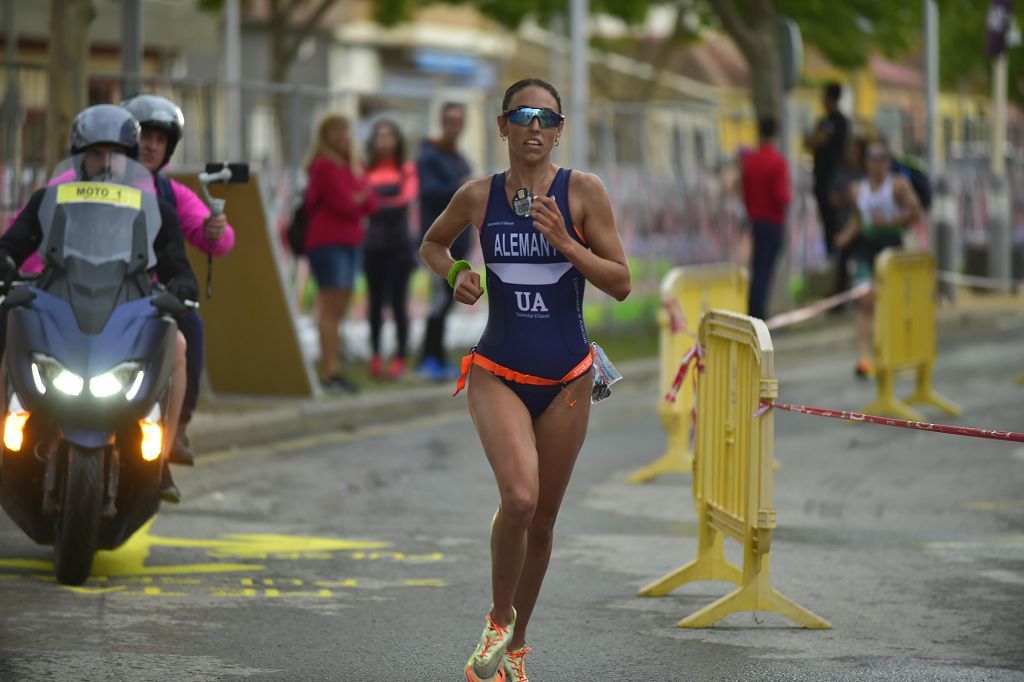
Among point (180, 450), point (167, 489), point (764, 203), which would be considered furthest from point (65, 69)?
point (764, 203)

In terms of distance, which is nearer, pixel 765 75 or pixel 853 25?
pixel 765 75

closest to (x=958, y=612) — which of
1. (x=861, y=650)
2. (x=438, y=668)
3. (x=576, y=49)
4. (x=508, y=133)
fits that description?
(x=861, y=650)

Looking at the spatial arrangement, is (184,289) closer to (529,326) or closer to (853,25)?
(529,326)

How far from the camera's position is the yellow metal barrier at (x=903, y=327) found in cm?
1319

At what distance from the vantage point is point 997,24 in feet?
78.4

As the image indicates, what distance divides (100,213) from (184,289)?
43 centimetres

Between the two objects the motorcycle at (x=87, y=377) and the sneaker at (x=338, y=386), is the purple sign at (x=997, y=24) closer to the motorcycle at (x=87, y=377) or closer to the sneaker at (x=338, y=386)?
the sneaker at (x=338, y=386)

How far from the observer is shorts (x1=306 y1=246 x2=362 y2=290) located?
13820 mm

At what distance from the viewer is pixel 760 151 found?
1784cm

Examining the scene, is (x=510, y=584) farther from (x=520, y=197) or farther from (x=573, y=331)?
(x=520, y=197)

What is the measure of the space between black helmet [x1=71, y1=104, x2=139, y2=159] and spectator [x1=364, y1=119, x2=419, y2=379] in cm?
666

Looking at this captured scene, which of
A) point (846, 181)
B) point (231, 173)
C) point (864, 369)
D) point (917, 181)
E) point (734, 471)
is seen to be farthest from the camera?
point (846, 181)

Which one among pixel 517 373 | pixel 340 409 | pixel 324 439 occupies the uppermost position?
pixel 517 373

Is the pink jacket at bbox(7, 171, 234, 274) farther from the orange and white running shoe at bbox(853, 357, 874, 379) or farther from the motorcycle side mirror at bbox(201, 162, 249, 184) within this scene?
the orange and white running shoe at bbox(853, 357, 874, 379)
